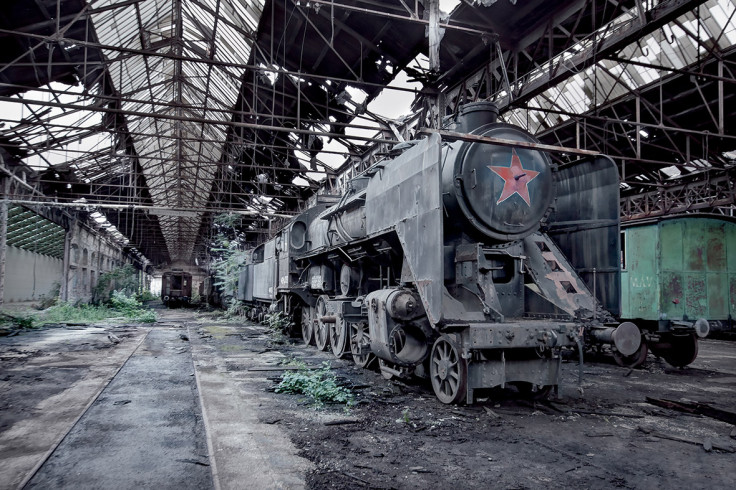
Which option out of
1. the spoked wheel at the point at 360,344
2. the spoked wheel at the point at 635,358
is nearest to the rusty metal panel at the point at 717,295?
the spoked wheel at the point at 635,358

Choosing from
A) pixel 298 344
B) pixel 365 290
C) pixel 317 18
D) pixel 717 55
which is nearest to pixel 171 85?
pixel 317 18

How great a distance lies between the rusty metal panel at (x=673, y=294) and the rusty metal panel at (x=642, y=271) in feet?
0.63

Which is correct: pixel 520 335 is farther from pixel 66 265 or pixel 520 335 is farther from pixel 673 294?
pixel 66 265

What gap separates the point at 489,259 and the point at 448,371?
1.42m

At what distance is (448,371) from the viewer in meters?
5.21

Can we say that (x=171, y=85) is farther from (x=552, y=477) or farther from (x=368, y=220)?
(x=552, y=477)

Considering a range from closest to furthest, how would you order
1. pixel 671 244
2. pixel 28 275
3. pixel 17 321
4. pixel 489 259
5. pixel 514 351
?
pixel 514 351 < pixel 489 259 < pixel 671 244 < pixel 17 321 < pixel 28 275

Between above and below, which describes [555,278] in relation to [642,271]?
below

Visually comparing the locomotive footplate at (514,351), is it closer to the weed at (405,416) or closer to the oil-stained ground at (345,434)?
the oil-stained ground at (345,434)

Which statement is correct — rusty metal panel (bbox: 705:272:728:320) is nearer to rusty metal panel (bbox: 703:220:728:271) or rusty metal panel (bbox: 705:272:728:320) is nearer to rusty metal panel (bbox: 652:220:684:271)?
rusty metal panel (bbox: 703:220:728:271)

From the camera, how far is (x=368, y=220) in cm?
701

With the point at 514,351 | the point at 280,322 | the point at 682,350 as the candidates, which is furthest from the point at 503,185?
the point at 280,322

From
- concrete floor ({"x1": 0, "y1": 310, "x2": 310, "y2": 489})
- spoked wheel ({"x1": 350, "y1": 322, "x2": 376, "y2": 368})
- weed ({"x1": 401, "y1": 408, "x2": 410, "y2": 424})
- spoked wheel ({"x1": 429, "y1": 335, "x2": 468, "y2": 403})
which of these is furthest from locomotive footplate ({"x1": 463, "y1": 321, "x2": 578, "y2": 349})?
spoked wheel ({"x1": 350, "y1": 322, "x2": 376, "y2": 368})

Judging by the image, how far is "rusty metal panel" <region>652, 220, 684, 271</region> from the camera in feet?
32.4
